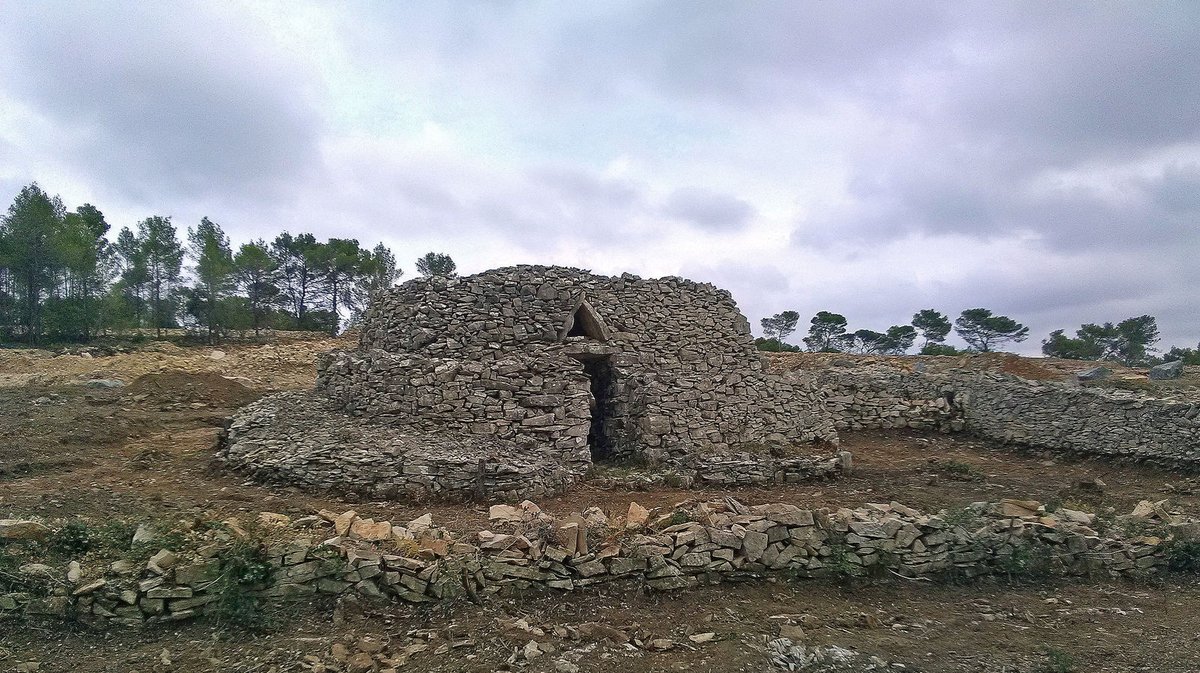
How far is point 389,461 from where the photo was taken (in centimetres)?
925

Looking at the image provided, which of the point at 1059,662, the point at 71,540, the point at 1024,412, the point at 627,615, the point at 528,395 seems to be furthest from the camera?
the point at 1024,412

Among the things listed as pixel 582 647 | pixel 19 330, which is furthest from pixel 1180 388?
pixel 19 330

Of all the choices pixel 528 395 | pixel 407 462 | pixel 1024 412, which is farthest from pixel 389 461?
pixel 1024 412

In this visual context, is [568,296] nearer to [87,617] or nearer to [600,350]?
[600,350]

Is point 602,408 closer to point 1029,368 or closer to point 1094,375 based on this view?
point 1094,375

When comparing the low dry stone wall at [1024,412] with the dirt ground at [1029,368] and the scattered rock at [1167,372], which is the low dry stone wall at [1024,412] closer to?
the dirt ground at [1029,368]

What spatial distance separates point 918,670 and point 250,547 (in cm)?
590

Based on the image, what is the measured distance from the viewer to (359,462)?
30.2ft

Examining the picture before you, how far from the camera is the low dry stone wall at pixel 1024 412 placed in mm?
13461

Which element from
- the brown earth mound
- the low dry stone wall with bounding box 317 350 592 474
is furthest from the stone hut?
the brown earth mound

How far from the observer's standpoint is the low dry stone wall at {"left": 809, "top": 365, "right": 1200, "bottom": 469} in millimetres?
13461

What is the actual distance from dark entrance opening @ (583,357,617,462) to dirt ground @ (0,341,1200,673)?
8.27ft

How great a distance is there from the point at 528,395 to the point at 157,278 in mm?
39561

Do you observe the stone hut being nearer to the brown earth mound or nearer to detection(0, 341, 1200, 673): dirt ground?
detection(0, 341, 1200, 673): dirt ground
